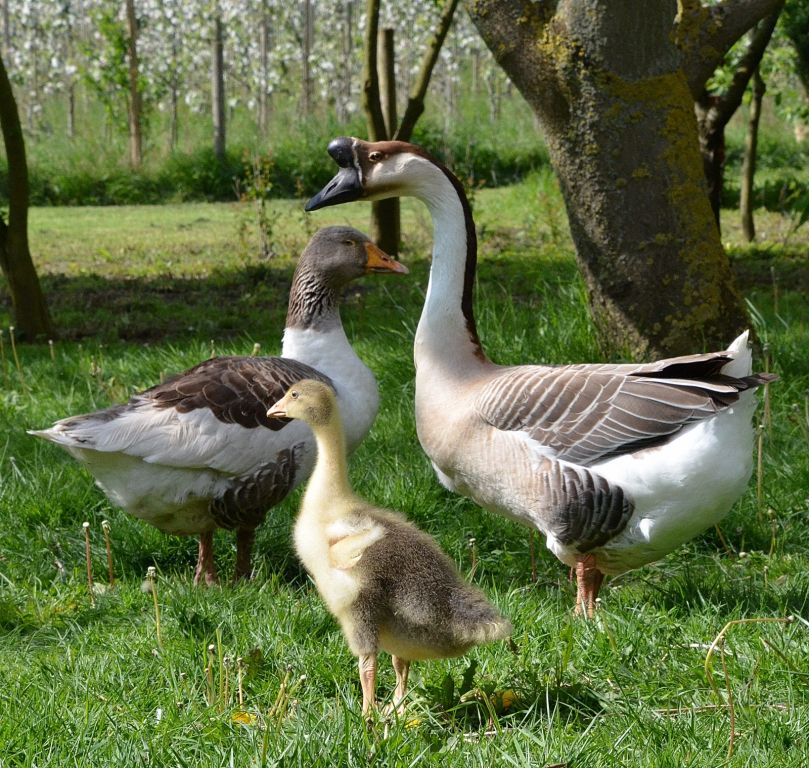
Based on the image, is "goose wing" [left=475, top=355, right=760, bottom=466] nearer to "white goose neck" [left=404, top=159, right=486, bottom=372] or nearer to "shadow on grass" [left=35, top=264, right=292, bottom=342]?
"white goose neck" [left=404, top=159, right=486, bottom=372]

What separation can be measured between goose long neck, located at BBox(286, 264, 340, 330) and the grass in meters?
0.75

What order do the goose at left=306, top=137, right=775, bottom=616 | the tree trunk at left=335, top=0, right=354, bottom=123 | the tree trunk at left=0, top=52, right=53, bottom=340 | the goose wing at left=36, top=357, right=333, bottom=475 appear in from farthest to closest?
the tree trunk at left=335, top=0, right=354, bottom=123 → the tree trunk at left=0, top=52, right=53, bottom=340 → the goose wing at left=36, top=357, right=333, bottom=475 → the goose at left=306, top=137, right=775, bottom=616

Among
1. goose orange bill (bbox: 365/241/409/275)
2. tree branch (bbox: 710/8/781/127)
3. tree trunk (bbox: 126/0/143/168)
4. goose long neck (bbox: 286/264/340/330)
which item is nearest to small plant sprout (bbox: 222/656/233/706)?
goose long neck (bbox: 286/264/340/330)

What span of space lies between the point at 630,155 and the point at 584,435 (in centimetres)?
222

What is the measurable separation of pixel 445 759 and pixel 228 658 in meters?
0.70

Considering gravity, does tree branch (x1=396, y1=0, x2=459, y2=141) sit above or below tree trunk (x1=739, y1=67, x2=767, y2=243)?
above

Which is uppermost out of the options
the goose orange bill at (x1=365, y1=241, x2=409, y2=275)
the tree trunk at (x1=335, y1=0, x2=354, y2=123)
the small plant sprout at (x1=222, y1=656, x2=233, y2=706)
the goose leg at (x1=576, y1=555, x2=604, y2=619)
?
the tree trunk at (x1=335, y1=0, x2=354, y2=123)

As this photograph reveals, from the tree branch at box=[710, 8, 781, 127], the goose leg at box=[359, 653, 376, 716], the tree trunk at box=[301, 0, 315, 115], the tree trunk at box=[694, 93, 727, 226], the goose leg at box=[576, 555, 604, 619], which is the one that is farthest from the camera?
the tree trunk at box=[301, 0, 315, 115]

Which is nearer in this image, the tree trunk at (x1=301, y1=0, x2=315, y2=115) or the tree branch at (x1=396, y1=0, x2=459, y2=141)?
the tree branch at (x1=396, y1=0, x2=459, y2=141)

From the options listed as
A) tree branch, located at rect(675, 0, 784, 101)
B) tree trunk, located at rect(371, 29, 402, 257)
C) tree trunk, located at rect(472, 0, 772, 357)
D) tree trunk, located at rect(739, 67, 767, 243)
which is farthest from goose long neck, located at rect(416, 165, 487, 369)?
tree trunk, located at rect(739, 67, 767, 243)

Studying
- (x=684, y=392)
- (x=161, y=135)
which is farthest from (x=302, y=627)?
(x=161, y=135)

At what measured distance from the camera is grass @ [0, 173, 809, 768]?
2664 millimetres

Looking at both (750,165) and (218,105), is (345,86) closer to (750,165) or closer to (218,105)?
(218,105)

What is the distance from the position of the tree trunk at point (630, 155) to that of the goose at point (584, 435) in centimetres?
147
